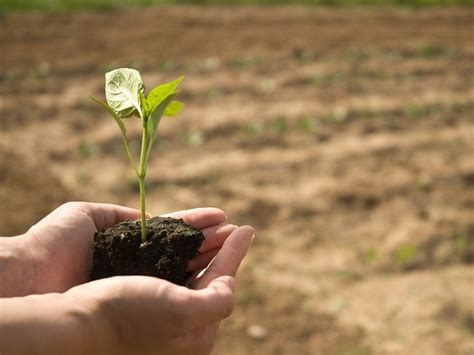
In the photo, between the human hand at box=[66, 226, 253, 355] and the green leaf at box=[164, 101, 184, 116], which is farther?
the green leaf at box=[164, 101, 184, 116]

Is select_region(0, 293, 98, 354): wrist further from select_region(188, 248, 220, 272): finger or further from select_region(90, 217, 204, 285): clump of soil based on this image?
select_region(188, 248, 220, 272): finger

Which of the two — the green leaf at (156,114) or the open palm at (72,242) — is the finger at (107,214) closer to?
the open palm at (72,242)

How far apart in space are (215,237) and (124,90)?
2.23 ft

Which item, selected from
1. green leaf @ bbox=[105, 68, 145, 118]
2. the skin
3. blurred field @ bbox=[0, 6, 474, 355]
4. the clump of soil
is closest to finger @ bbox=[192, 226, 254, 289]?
the skin

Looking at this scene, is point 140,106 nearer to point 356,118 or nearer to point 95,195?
point 95,195

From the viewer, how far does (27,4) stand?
527 inches

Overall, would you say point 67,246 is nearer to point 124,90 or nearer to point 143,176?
point 143,176

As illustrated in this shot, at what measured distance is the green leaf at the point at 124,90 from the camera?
267cm

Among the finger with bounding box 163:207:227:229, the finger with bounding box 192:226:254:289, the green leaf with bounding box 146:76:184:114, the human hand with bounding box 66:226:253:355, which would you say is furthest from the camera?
the finger with bounding box 163:207:227:229

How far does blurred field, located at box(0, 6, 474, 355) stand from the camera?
571 centimetres

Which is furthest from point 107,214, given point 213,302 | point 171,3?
point 171,3

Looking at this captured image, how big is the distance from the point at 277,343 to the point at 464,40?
809 cm

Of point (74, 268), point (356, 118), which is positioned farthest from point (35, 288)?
point (356, 118)

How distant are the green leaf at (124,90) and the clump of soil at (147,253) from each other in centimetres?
46
